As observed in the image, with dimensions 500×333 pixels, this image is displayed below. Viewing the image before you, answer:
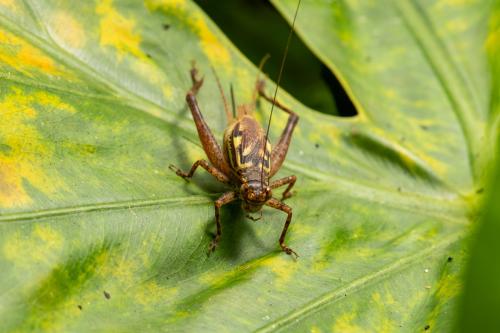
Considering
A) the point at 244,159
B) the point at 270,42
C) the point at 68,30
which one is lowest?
the point at 244,159

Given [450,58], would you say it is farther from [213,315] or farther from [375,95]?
[213,315]

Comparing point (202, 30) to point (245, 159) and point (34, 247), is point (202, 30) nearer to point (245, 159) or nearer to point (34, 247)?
point (245, 159)

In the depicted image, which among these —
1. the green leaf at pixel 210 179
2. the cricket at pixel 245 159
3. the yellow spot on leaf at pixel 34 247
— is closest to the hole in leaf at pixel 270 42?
the green leaf at pixel 210 179

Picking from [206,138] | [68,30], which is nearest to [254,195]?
[206,138]

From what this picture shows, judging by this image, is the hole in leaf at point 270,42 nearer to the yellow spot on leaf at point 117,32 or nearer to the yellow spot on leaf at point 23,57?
the yellow spot on leaf at point 117,32

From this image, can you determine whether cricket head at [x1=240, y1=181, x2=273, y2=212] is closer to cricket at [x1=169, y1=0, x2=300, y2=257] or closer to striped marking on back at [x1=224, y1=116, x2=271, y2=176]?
cricket at [x1=169, y1=0, x2=300, y2=257]
